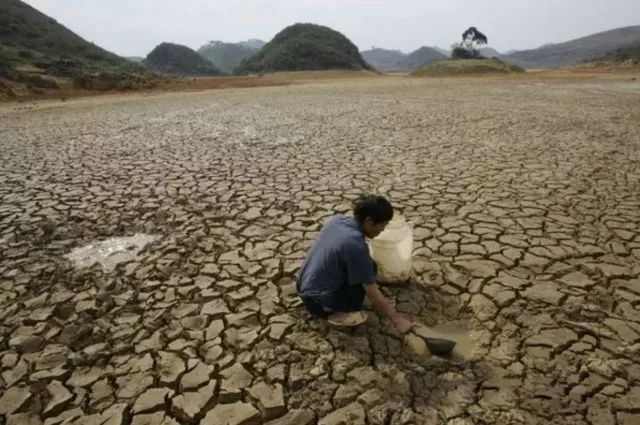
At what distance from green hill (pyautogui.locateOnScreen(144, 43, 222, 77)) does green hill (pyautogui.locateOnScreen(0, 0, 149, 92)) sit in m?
17.9

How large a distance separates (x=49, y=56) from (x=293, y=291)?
3016 cm

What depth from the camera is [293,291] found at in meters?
2.90

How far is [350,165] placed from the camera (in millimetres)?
5805

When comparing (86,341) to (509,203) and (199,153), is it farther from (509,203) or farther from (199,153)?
(199,153)

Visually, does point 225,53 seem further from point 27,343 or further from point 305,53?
point 27,343

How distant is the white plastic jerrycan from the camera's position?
2.78 meters

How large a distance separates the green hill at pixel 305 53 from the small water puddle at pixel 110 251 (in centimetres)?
4141

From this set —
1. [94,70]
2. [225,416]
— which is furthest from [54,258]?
[94,70]

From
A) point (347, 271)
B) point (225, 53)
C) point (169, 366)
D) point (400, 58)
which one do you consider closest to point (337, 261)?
point (347, 271)

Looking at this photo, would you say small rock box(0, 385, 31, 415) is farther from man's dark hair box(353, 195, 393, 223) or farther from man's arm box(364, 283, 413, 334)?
man's dark hair box(353, 195, 393, 223)

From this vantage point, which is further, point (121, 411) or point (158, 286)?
point (158, 286)

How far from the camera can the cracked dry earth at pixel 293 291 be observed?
2033 mm

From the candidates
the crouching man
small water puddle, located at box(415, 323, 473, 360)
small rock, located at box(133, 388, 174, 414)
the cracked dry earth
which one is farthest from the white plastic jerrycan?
small rock, located at box(133, 388, 174, 414)

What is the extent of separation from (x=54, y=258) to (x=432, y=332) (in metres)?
2.94
